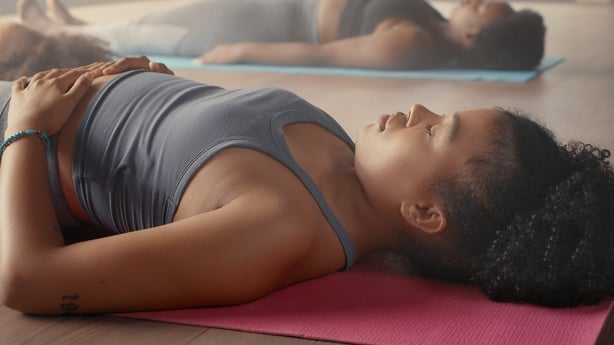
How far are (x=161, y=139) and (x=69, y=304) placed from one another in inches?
12.5

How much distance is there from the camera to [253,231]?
4.19 ft

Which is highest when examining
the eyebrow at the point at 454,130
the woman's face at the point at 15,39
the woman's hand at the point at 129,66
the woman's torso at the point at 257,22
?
the woman's hand at the point at 129,66

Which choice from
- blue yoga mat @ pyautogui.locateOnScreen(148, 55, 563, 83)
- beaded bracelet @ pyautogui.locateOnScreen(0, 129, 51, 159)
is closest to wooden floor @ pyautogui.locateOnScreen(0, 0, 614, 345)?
blue yoga mat @ pyautogui.locateOnScreen(148, 55, 563, 83)

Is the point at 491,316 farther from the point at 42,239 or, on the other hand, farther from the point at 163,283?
the point at 42,239

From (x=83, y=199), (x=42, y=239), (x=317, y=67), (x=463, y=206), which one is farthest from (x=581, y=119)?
(x=42, y=239)

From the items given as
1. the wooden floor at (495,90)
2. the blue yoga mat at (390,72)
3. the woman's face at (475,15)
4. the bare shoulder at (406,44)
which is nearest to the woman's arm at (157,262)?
the wooden floor at (495,90)

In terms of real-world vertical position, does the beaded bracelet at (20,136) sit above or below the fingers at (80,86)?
below

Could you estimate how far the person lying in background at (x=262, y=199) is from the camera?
1.29m

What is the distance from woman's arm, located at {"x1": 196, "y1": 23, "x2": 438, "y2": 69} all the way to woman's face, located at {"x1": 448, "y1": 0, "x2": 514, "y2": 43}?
0.42 ft

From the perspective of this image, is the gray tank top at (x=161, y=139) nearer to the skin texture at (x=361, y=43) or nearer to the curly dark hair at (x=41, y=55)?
the curly dark hair at (x=41, y=55)

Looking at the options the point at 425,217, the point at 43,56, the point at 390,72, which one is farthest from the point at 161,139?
the point at 390,72

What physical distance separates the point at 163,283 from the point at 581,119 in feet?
5.43

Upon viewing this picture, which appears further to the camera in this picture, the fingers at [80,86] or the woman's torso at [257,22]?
the woman's torso at [257,22]

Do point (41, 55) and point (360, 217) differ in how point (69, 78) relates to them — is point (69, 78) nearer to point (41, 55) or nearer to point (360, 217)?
point (360, 217)
